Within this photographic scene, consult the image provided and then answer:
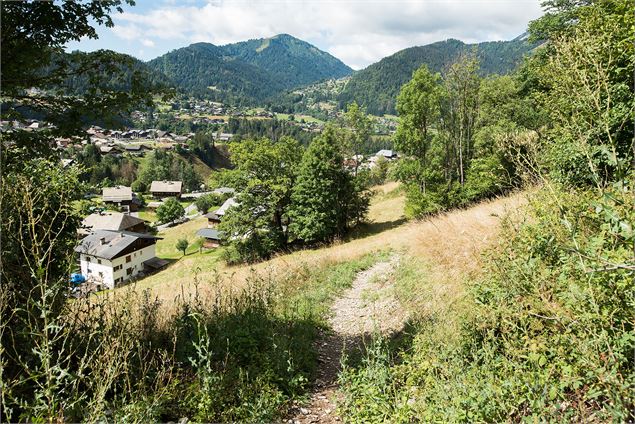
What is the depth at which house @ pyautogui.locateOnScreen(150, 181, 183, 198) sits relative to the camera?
10838cm

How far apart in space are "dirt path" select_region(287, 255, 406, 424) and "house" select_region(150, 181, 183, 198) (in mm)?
105969

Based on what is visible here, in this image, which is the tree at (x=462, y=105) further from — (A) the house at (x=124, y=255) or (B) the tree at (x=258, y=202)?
(A) the house at (x=124, y=255)

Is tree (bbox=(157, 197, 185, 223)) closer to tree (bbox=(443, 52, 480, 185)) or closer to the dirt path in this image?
tree (bbox=(443, 52, 480, 185))

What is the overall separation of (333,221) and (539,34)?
64.2ft

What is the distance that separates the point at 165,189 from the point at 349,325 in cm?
11169

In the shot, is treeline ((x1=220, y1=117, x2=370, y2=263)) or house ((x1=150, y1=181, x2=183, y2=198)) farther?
house ((x1=150, y1=181, x2=183, y2=198))

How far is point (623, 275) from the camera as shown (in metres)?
3.05

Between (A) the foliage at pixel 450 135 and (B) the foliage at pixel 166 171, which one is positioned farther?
(B) the foliage at pixel 166 171

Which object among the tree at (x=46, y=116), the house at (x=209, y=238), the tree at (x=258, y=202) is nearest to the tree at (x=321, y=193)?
the tree at (x=258, y=202)

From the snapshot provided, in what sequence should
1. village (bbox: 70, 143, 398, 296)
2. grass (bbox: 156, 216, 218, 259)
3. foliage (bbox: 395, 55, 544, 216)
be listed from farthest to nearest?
1. grass (bbox: 156, 216, 218, 259)
2. village (bbox: 70, 143, 398, 296)
3. foliage (bbox: 395, 55, 544, 216)

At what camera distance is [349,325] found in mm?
8680

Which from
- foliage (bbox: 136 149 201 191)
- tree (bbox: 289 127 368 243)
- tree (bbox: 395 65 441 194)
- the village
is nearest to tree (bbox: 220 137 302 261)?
the village

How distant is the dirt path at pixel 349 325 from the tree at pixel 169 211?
74.6m

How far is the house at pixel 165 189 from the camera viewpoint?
108375 millimetres
